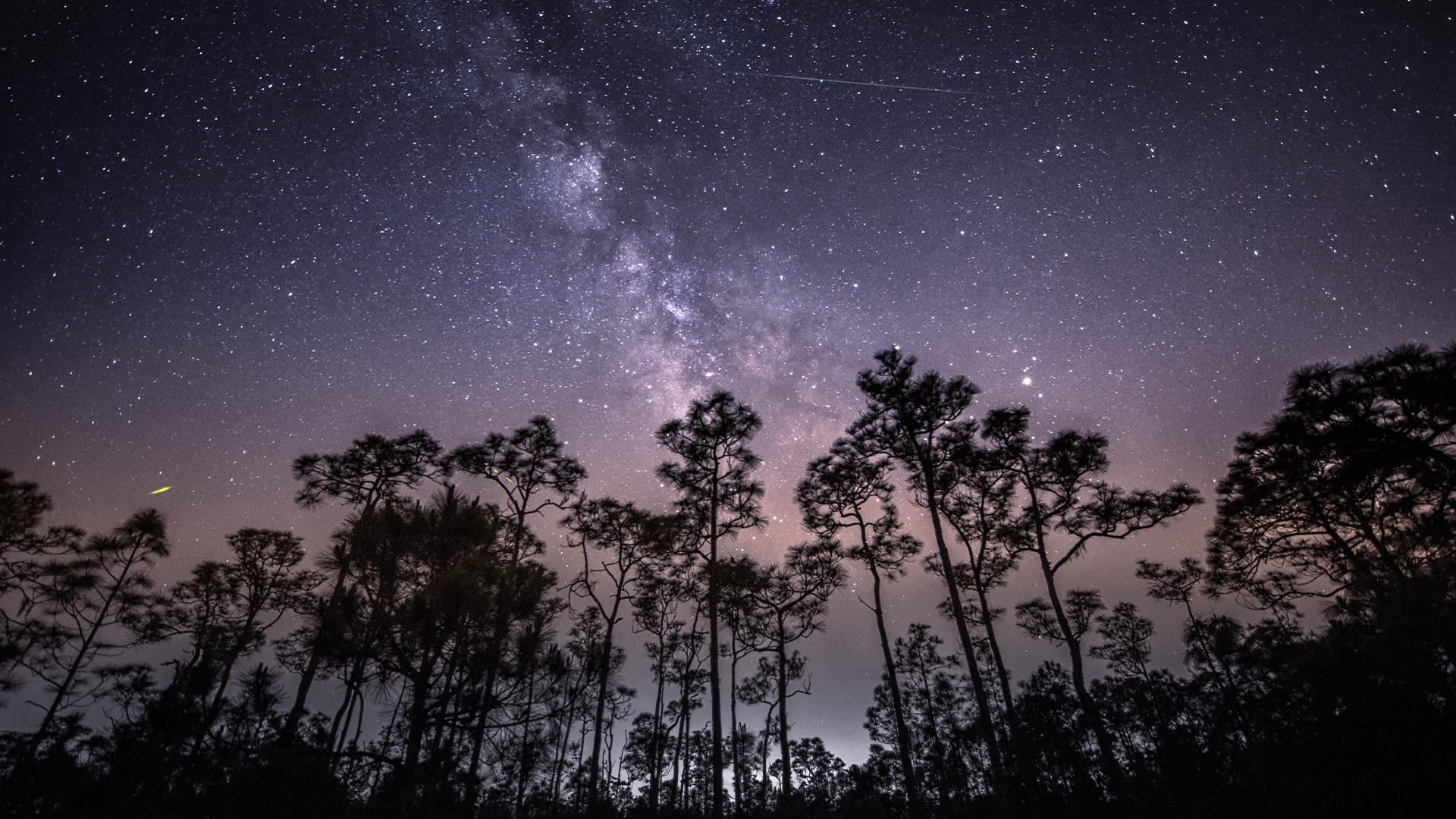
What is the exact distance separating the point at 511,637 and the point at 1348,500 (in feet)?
61.9

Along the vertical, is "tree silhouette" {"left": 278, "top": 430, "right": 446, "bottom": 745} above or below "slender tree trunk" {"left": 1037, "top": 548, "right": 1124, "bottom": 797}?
above

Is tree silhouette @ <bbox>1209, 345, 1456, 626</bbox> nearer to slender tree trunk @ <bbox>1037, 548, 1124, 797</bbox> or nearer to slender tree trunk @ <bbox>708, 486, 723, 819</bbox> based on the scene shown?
slender tree trunk @ <bbox>1037, 548, 1124, 797</bbox>

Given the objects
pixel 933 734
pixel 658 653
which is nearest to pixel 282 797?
pixel 658 653

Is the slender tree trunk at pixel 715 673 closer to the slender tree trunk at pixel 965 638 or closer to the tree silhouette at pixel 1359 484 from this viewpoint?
the slender tree trunk at pixel 965 638

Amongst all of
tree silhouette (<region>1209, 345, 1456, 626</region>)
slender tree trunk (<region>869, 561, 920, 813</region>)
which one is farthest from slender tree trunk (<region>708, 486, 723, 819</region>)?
tree silhouette (<region>1209, 345, 1456, 626</region>)

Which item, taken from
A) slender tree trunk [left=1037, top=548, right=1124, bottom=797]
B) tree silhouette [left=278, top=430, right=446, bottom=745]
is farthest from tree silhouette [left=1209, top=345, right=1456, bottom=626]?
tree silhouette [left=278, top=430, right=446, bottom=745]

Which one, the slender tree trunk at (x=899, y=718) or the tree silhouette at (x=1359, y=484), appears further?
the slender tree trunk at (x=899, y=718)

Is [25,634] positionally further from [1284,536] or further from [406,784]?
[1284,536]

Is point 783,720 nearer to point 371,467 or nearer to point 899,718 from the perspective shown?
point 899,718

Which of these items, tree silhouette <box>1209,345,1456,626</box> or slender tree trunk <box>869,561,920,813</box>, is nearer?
tree silhouette <box>1209,345,1456,626</box>

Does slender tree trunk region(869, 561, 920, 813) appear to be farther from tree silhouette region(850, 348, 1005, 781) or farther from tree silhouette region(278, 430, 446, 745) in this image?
tree silhouette region(278, 430, 446, 745)

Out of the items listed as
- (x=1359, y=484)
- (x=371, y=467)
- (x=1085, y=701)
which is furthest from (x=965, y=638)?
(x=371, y=467)

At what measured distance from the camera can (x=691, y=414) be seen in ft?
66.3

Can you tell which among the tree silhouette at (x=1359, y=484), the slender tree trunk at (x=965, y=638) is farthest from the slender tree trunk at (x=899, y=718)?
the tree silhouette at (x=1359, y=484)
